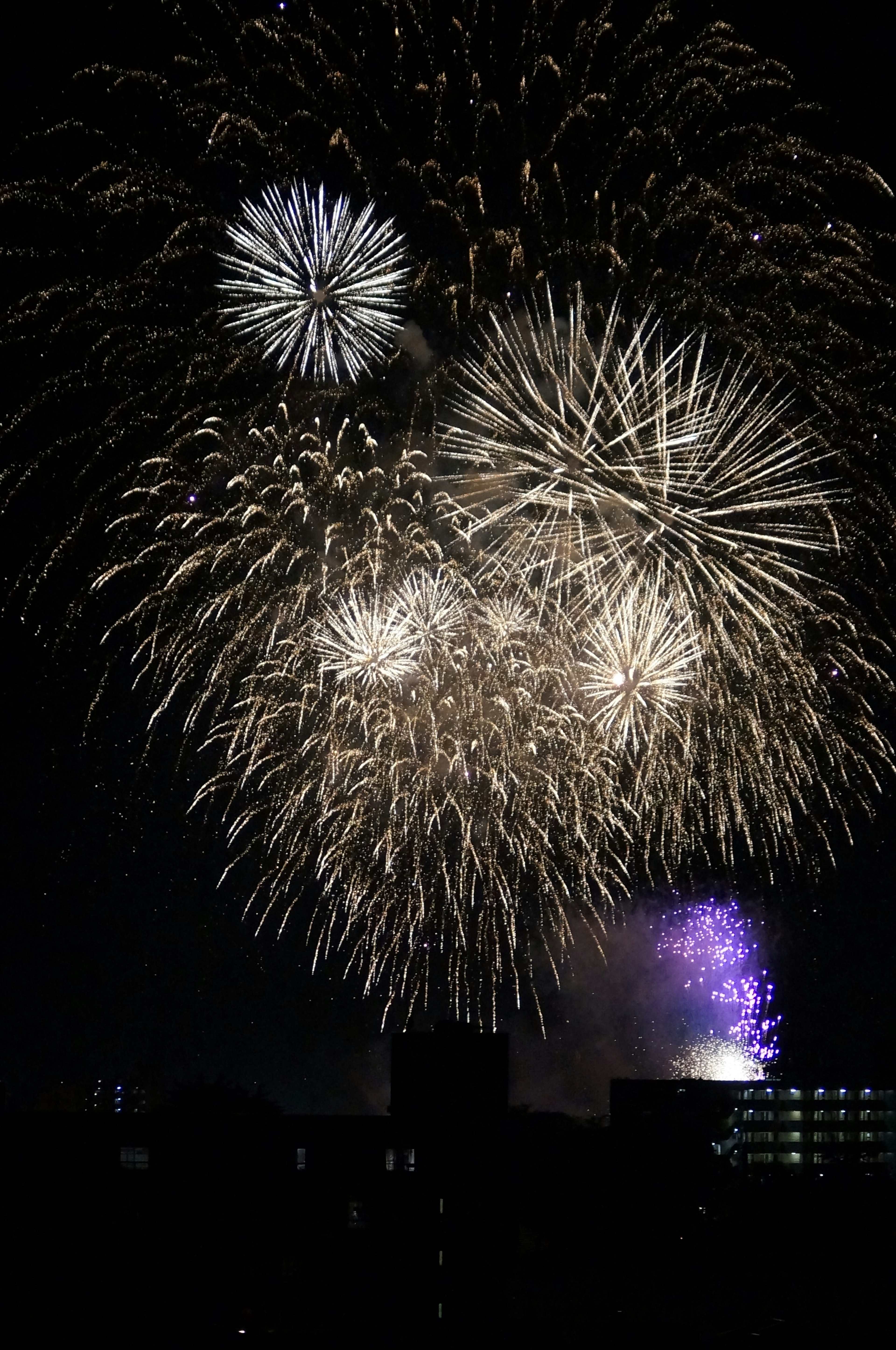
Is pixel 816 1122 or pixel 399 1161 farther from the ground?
pixel 816 1122

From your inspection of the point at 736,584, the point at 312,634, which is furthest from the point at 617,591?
the point at 312,634

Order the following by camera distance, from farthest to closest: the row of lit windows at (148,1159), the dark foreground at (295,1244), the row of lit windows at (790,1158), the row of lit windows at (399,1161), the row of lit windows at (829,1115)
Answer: the row of lit windows at (829,1115) → the row of lit windows at (790,1158) → the row of lit windows at (399,1161) → the row of lit windows at (148,1159) → the dark foreground at (295,1244)

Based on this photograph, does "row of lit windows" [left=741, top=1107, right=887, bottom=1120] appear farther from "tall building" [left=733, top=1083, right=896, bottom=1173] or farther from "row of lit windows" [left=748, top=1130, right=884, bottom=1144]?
"row of lit windows" [left=748, top=1130, right=884, bottom=1144]

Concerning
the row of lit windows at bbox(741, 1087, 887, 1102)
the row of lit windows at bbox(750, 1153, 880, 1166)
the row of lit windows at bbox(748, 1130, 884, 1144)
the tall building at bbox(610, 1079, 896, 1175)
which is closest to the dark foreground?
the tall building at bbox(610, 1079, 896, 1175)

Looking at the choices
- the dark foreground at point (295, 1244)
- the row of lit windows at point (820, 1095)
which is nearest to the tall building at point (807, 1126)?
the row of lit windows at point (820, 1095)

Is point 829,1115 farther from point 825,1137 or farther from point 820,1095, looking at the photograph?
point 820,1095

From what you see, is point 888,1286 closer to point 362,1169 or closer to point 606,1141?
point 606,1141

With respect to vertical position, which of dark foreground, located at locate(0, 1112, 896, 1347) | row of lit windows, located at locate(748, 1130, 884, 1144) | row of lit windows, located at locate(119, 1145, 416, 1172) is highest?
row of lit windows, located at locate(748, 1130, 884, 1144)

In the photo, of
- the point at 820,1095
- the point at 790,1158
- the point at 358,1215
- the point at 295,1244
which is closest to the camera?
the point at 295,1244

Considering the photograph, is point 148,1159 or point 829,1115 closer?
point 148,1159

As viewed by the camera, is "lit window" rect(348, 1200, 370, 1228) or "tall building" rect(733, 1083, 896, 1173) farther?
"tall building" rect(733, 1083, 896, 1173)

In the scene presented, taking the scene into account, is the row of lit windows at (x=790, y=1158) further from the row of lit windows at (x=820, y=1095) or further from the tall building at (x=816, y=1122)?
the row of lit windows at (x=820, y=1095)

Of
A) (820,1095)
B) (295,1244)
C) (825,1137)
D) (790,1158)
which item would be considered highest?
(820,1095)

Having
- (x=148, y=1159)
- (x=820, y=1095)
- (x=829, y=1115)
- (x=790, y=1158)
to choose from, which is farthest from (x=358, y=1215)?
(x=829, y=1115)
